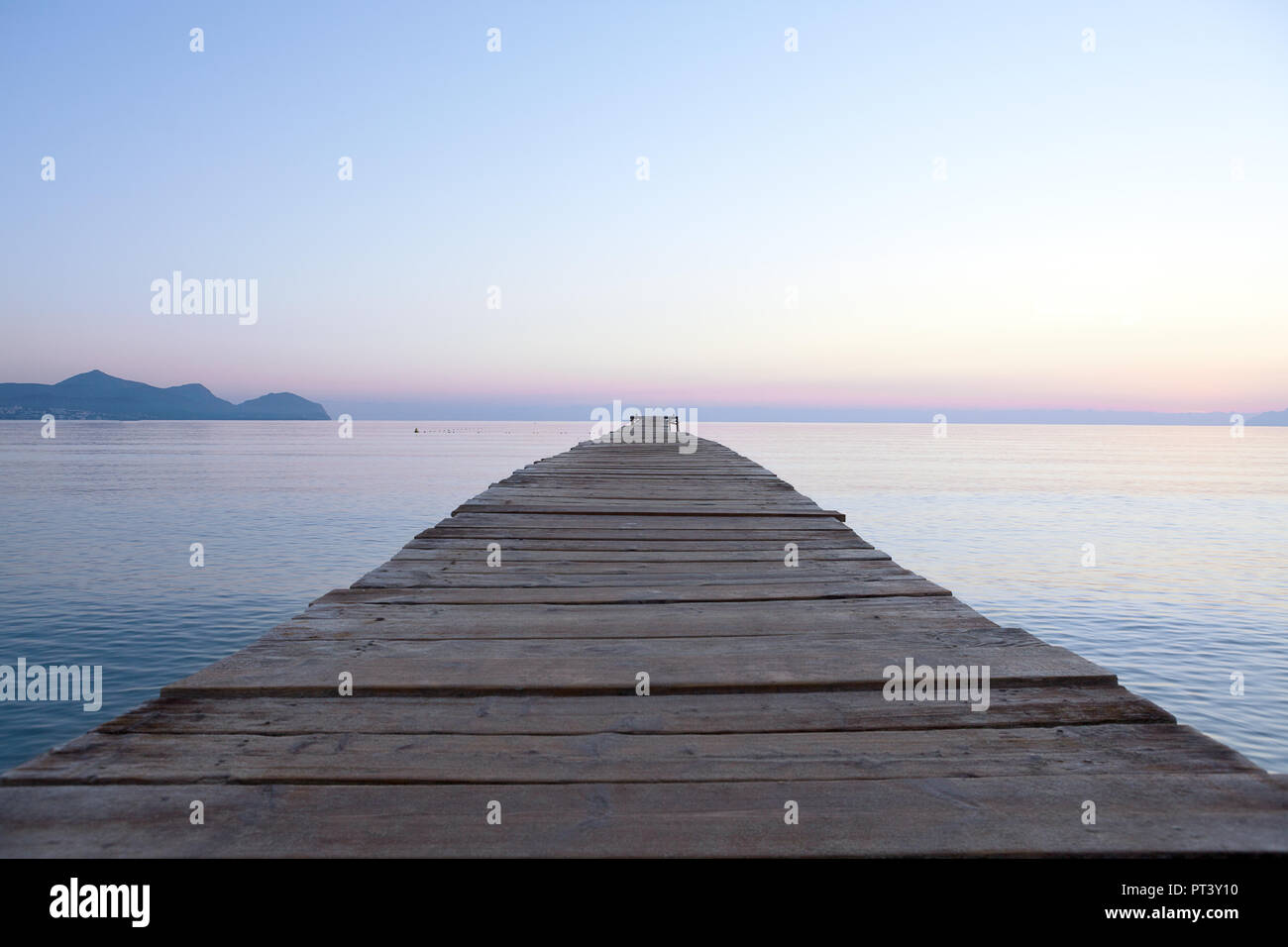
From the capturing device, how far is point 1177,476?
49.1m

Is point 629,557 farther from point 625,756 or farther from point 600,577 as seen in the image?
point 625,756

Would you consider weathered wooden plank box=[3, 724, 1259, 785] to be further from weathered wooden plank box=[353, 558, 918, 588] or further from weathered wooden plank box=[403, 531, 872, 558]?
weathered wooden plank box=[403, 531, 872, 558]

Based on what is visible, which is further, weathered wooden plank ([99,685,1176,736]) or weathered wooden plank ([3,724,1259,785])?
weathered wooden plank ([99,685,1176,736])

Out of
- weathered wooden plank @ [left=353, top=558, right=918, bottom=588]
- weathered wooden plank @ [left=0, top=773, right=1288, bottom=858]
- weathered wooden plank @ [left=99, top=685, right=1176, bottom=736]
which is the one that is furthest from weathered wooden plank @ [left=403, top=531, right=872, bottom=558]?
weathered wooden plank @ [left=0, top=773, right=1288, bottom=858]

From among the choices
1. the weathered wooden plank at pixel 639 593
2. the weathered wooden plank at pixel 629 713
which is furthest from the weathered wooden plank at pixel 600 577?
the weathered wooden plank at pixel 629 713

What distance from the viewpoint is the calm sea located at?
10828 millimetres

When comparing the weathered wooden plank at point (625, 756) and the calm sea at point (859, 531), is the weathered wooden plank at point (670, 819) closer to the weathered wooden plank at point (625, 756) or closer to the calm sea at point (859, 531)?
the weathered wooden plank at point (625, 756)

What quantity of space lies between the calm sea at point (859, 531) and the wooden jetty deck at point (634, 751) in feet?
25.1

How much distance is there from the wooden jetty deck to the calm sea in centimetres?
765

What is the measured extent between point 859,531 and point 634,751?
2430cm

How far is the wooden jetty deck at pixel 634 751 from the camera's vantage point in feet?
5.07

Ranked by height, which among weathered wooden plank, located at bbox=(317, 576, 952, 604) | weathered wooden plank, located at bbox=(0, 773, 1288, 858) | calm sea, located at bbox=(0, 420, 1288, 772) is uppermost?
weathered wooden plank, located at bbox=(317, 576, 952, 604)

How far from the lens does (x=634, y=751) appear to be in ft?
6.46
